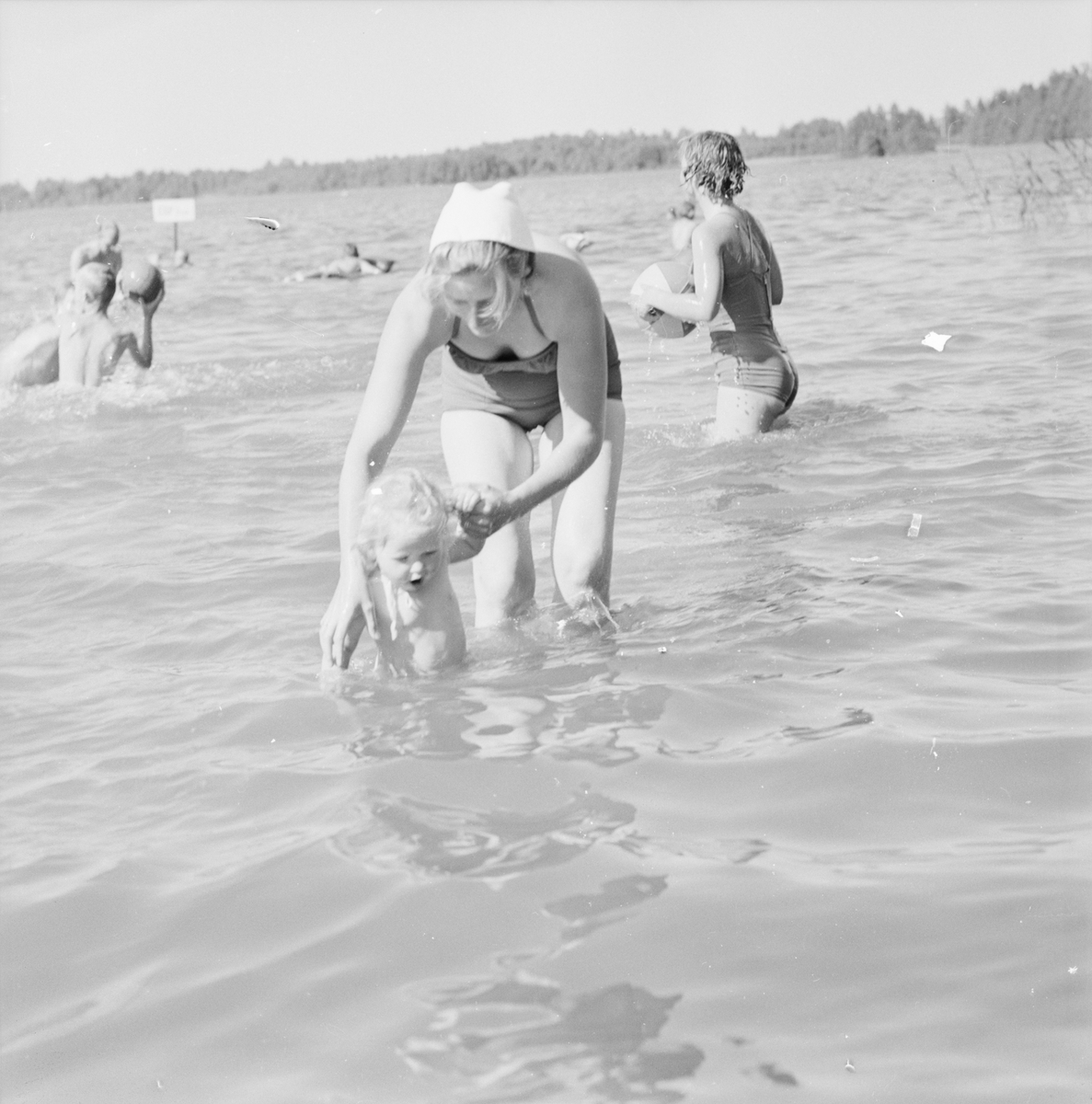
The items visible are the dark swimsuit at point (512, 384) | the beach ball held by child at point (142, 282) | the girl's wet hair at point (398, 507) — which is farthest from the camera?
the beach ball held by child at point (142, 282)

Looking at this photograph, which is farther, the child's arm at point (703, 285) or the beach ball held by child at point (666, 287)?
the beach ball held by child at point (666, 287)

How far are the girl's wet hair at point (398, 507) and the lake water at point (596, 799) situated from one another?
563 mm

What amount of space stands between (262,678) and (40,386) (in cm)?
683

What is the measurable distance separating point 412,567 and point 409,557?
1.7 inches

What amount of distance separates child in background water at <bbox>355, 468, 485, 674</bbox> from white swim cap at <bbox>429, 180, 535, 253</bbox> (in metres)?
0.75

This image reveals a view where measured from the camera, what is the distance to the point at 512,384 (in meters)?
4.89

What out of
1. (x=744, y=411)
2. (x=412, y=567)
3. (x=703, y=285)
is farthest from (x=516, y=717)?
(x=744, y=411)

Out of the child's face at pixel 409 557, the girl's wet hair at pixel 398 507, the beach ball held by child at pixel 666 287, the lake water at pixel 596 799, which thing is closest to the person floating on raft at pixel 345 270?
the lake water at pixel 596 799

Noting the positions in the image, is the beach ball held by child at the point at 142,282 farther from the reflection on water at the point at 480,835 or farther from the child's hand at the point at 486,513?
the reflection on water at the point at 480,835

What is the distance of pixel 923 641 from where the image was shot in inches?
199

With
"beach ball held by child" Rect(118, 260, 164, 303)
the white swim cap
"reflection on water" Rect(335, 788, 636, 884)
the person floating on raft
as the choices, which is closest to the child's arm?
the white swim cap

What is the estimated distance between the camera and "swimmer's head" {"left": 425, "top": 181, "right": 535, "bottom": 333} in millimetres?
4074

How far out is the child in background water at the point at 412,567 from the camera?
14.6ft

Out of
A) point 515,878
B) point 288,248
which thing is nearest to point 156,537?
point 515,878
